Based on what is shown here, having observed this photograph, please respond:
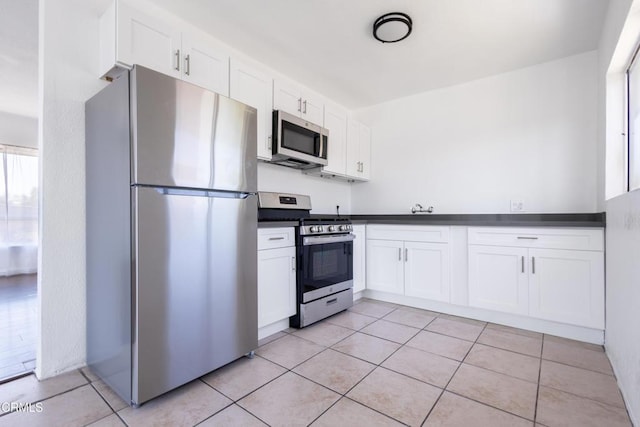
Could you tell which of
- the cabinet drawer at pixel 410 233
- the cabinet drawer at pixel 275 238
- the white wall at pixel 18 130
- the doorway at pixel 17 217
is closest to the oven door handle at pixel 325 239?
the cabinet drawer at pixel 275 238

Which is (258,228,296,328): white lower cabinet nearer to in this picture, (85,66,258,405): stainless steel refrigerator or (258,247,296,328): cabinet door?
(258,247,296,328): cabinet door

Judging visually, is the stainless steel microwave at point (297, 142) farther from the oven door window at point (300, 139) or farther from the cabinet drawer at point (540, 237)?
the cabinet drawer at point (540, 237)

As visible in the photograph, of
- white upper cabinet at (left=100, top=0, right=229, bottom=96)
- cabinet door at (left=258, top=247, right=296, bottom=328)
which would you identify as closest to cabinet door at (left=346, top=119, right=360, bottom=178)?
cabinet door at (left=258, top=247, right=296, bottom=328)

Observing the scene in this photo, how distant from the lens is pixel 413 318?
109 inches

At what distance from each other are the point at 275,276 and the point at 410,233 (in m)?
1.49

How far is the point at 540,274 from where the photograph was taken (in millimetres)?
2395

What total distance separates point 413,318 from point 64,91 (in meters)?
3.09

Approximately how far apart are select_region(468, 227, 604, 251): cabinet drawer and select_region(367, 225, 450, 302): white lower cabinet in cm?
33

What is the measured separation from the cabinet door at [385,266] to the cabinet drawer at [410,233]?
2.6 inches

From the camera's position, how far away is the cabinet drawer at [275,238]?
2.24 metres

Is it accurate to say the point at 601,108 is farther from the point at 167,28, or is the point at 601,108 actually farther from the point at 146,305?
the point at 146,305

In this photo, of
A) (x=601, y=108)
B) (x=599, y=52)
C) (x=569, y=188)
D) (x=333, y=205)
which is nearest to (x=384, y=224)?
(x=333, y=205)

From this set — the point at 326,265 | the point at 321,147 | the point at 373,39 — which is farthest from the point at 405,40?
the point at 326,265

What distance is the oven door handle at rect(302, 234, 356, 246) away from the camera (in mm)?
2522
